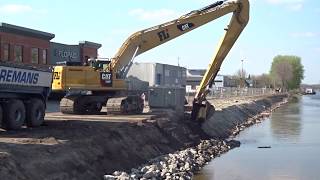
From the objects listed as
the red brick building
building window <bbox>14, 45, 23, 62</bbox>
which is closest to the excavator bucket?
the red brick building

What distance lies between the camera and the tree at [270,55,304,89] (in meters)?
173

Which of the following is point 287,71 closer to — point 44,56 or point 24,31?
point 44,56

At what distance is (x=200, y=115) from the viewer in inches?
1208

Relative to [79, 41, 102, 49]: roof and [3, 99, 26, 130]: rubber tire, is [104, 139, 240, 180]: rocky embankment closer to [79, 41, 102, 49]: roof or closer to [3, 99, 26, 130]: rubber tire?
[3, 99, 26, 130]: rubber tire

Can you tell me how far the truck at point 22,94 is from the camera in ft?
64.3

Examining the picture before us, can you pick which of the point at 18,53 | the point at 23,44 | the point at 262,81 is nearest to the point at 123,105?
the point at 18,53

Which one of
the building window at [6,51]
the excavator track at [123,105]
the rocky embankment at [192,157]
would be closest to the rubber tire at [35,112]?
the rocky embankment at [192,157]

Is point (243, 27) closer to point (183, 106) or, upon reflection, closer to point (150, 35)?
point (150, 35)

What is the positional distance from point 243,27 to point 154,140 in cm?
889

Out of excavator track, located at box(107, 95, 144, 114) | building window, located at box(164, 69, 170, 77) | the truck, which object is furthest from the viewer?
building window, located at box(164, 69, 170, 77)

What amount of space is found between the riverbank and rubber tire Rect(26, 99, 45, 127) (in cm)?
40

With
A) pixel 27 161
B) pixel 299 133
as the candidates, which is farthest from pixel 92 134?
pixel 299 133

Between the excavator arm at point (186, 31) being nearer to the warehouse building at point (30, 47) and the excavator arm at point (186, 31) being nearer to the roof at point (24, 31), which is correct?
the warehouse building at point (30, 47)

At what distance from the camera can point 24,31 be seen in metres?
50.7
